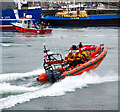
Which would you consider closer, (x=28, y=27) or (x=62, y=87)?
(x=62, y=87)

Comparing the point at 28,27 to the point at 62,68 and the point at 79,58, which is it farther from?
the point at 62,68

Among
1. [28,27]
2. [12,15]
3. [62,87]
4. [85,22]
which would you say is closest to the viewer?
[62,87]

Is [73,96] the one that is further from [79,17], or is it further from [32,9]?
[79,17]

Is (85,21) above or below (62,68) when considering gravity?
below

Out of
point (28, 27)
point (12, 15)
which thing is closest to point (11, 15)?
point (12, 15)

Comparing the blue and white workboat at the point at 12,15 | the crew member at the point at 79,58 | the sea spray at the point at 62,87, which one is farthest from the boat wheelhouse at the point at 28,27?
the crew member at the point at 79,58

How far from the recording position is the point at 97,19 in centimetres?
5994

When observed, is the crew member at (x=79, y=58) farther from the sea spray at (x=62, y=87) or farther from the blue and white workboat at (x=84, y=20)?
the blue and white workboat at (x=84, y=20)

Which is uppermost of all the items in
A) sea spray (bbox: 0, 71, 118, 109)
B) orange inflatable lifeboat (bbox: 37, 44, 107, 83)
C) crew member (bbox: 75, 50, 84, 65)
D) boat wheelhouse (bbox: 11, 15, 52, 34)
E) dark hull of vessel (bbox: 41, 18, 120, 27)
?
crew member (bbox: 75, 50, 84, 65)

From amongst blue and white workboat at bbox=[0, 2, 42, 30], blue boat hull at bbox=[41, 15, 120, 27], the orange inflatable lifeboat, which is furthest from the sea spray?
blue boat hull at bbox=[41, 15, 120, 27]

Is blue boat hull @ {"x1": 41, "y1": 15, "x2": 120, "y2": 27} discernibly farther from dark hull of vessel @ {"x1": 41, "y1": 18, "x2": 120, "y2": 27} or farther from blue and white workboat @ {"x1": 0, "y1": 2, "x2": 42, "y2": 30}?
blue and white workboat @ {"x1": 0, "y1": 2, "x2": 42, "y2": 30}

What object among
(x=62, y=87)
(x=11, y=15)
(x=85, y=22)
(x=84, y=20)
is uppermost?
(x=62, y=87)

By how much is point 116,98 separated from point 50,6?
2416 inches

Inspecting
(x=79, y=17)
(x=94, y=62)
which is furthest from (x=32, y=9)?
(x=94, y=62)
